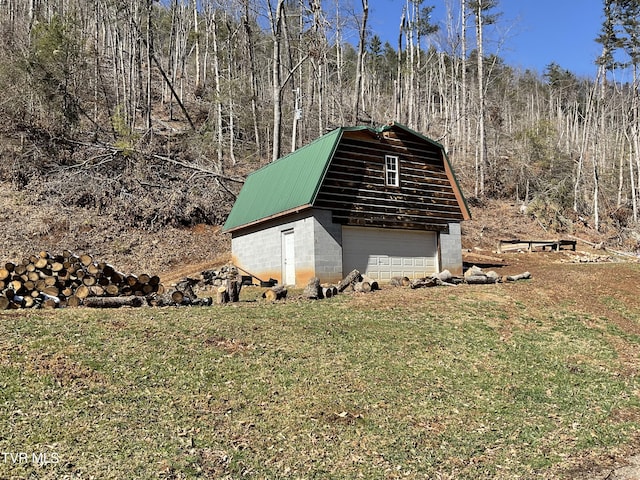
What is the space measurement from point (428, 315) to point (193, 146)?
24610 mm

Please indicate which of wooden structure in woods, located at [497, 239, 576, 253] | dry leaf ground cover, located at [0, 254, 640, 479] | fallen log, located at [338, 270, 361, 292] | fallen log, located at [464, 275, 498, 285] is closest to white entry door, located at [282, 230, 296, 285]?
fallen log, located at [338, 270, 361, 292]

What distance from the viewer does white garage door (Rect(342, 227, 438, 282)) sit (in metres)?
16.3

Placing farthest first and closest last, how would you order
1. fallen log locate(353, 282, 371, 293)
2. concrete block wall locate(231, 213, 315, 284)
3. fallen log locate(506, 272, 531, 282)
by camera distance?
1. fallen log locate(506, 272, 531, 282)
2. concrete block wall locate(231, 213, 315, 284)
3. fallen log locate(353, 282, 371, 293)

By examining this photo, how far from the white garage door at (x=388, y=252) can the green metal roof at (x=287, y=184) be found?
186 centimetres

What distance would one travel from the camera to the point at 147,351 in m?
7.40

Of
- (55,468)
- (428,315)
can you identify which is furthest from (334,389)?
(428,315)

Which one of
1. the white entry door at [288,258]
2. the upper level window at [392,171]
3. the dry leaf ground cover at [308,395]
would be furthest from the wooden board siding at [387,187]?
the dry leaf ground cover at [308,395]

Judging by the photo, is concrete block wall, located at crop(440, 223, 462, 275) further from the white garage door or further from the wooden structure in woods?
the wooden structure in woods

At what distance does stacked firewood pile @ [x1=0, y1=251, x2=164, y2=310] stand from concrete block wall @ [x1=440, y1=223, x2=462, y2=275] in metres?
10.6

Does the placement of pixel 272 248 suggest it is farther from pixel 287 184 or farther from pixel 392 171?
pixel 392 171

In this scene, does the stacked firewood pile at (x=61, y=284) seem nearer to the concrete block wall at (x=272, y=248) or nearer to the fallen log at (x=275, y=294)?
the fallen log at (x=275, y=294)

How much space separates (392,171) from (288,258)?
183 inches

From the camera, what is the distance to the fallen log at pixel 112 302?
34.1 ft

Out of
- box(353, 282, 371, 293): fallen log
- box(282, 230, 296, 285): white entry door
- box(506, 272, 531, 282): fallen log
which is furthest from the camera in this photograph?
box(282, 230, 296, 285): white entry door
